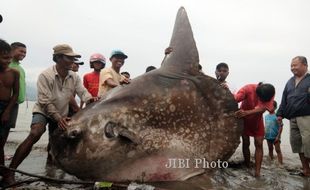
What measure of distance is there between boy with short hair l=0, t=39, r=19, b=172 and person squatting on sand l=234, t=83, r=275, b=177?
3.82 m

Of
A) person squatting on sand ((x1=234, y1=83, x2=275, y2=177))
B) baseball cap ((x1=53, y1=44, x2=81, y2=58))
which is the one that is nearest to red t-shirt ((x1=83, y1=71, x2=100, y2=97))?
baseball cap ((x1=53, y1=44, x2=81, y2=58))

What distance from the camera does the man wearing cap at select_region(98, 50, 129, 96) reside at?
6.40m

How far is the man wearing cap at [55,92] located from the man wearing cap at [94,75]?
1744 millimetres

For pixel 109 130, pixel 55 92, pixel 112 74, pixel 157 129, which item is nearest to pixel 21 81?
pixel 55 92

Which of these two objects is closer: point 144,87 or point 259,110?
point 144,87

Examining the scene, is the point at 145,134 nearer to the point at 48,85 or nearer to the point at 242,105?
the point at 48,85

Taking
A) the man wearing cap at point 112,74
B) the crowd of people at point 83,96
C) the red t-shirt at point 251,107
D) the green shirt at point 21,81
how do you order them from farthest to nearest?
the red t-shirt at point 251,107, the man wearing cap at point 112,74, the green shirt at point 21,81, the crowd of people at point 83,96

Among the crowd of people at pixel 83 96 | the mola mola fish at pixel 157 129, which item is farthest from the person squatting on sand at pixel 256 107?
the mola mola fish at pixel 157 129

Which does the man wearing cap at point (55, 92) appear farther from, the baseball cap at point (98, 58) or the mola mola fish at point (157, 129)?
the baseball cap at point (98, 58)

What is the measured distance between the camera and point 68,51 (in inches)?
213

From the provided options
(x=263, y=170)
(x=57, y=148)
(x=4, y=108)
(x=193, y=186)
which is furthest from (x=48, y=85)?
(x=263, y=170)

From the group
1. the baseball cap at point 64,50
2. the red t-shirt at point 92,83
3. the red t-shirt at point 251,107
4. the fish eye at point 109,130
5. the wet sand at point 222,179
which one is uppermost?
the baseball cap at point 64,50

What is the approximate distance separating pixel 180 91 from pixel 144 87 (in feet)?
1.89

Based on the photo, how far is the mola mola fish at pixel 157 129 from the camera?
176 inches
